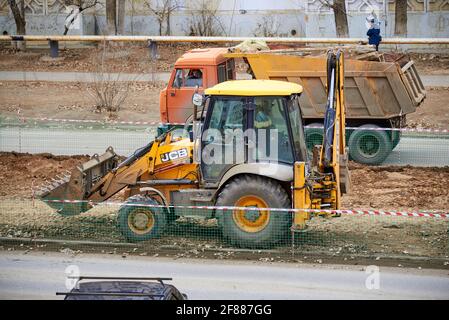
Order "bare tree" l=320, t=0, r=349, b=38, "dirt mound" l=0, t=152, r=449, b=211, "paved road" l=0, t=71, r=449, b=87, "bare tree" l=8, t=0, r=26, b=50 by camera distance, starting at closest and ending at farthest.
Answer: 1. "dirt mound" l=0, t=152, r=449, b=211
2. "paved road" l=0, t=71, r=449, b=87
3. "bare tree" l=320, t=0, r=349, b=38
4. "bare tree" l=8, t=0, r=26, b=50

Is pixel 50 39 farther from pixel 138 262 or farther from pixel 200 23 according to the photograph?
pixel 138 262

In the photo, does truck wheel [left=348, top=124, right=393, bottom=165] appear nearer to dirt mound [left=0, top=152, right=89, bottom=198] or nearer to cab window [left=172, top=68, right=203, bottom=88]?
cab window [left=172, top=68, right=203, bottom=88]

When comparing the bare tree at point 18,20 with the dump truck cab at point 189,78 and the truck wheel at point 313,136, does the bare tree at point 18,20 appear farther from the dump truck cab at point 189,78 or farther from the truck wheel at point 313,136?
the truck wheel at point 313,136

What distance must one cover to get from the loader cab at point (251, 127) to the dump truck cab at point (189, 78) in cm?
757

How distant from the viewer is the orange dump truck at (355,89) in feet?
69.2

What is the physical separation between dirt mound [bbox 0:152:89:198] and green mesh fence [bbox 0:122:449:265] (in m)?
0.02

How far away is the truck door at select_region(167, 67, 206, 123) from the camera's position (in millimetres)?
21859

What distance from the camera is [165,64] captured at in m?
34.9

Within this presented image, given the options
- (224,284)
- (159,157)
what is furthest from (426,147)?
(224,284)

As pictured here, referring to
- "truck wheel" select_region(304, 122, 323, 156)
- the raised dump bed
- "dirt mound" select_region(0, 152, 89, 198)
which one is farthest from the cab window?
"dirt mound" select_region(0, 152, 89, 198)

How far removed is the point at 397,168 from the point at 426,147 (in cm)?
199

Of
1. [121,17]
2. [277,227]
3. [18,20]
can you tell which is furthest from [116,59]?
[277,227]

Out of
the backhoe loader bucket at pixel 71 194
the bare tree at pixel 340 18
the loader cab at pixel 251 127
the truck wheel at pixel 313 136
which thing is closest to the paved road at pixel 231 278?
the backhoe loader bucket at pixel 71 194

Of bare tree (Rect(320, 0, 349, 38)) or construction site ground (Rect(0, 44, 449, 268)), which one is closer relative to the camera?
construction site ground (Rect(0, 44, 449, 268))
